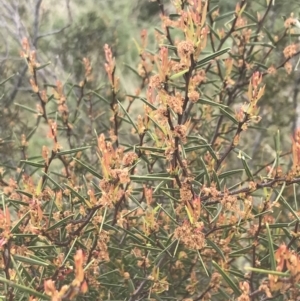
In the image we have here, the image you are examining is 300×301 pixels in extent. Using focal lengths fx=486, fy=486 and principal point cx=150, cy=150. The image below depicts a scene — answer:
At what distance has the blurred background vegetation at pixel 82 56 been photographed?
5.54 ft

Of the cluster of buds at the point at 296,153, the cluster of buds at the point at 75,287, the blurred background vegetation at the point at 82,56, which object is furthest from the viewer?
the blurred background vegetation at the point at 82,56

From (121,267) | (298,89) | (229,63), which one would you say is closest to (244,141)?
(298,89)

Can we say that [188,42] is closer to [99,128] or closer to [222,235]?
[222,235]

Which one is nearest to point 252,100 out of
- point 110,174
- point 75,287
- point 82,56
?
point 110,174

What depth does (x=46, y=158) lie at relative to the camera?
32.0 inches

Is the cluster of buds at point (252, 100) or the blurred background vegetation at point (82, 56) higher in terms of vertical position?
the cluster of buds at point (252, 100)

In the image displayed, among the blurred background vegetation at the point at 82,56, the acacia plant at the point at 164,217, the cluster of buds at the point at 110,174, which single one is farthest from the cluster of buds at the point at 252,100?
the blurred background vegetation at the point at 82,56

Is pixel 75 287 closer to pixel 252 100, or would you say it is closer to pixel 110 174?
pixel 110 174

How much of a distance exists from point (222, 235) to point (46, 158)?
330 millimetres

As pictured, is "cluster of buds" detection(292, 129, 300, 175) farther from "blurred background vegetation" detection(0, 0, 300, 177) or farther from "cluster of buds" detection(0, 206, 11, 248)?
"blurred background vegetation" detection(0, 0, 300, 177)

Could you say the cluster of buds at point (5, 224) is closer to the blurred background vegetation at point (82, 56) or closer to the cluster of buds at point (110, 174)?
the cluster of buds at point (110, 174)

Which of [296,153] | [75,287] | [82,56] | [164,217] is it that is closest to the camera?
[75,287]

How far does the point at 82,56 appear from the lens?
197cm

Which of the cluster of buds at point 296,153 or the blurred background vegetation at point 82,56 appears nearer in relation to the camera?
the cluster of buds at point 296,153
